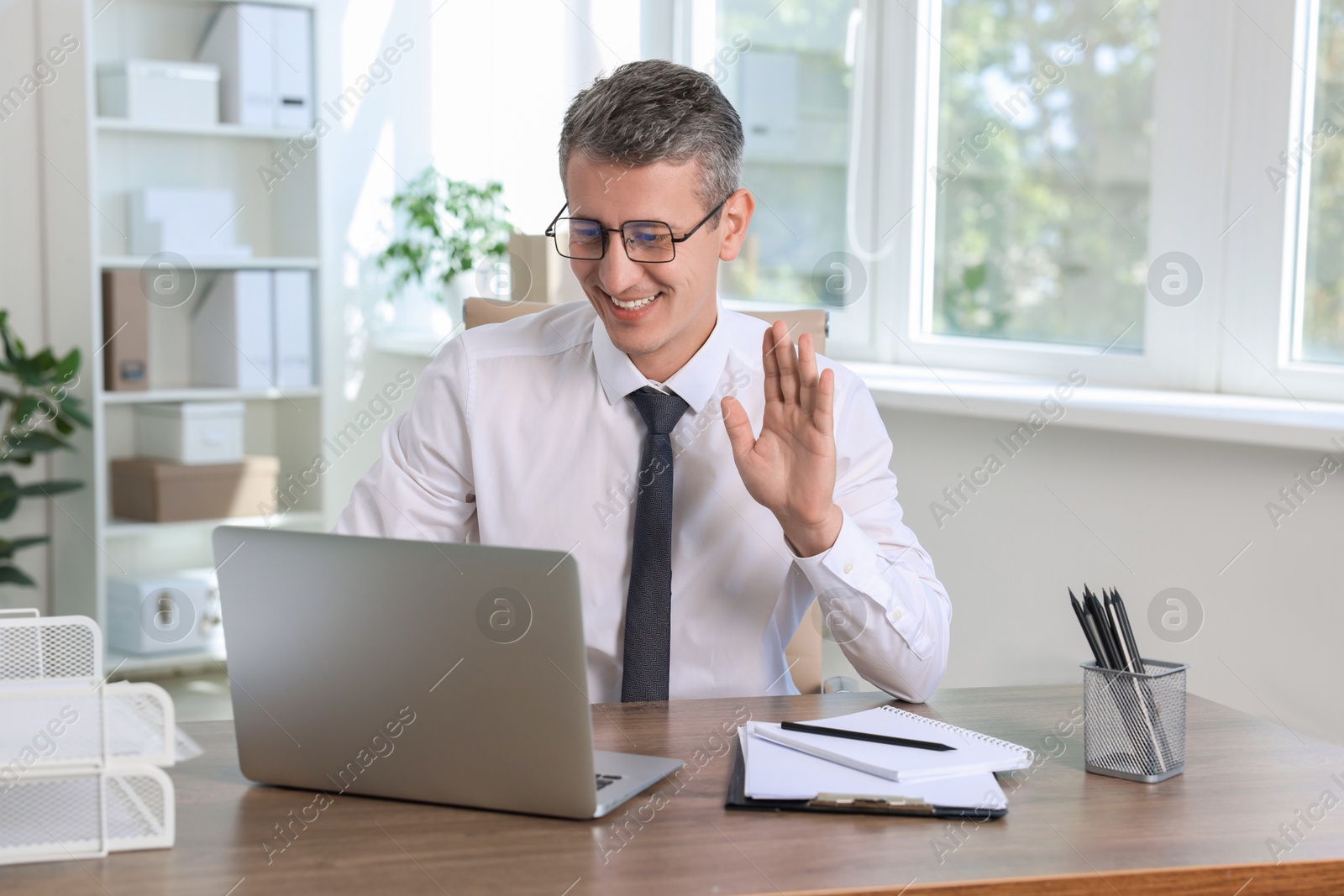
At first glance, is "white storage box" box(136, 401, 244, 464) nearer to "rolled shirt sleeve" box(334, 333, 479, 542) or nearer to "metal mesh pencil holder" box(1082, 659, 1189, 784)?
"rolled shirt sleeve" box(334, 333, 479, 542)

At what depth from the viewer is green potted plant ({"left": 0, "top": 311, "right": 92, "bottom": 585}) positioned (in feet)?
11.5

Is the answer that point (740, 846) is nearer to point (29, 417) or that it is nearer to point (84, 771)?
point (84, 771)

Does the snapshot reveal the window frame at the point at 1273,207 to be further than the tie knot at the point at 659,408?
Yes

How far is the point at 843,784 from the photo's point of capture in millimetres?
1067

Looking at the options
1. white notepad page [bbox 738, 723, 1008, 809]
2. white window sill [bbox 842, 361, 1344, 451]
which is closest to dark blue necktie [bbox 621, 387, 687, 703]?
white notepad page [bbox 738, 723, 1008, 809]

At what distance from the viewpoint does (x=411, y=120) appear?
15.0 ft

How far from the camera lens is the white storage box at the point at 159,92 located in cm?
372

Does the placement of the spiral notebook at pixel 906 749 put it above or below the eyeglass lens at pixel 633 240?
below

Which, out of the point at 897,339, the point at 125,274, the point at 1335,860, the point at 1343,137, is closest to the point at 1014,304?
the point at 897,339

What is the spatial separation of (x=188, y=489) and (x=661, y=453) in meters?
2.65

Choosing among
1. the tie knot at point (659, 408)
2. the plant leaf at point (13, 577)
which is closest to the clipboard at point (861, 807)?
the tie knot at point (659, 408)

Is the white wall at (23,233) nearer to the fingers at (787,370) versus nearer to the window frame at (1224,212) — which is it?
the window frame at (1224,212)

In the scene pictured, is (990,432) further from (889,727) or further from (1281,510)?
(889,727)

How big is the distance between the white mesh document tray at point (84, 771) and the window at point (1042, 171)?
2178 mm
